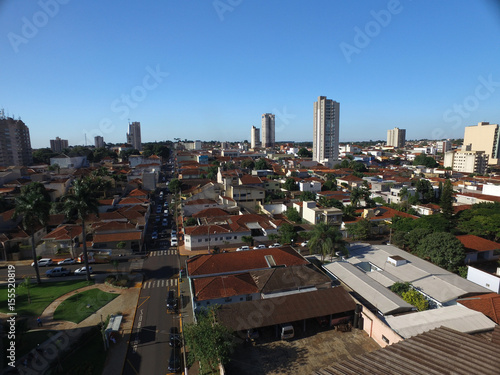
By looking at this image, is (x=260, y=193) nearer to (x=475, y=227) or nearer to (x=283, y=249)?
(x=283, y=249)

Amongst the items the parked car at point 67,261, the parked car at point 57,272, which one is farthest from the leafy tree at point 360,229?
the parked car at point 67,261

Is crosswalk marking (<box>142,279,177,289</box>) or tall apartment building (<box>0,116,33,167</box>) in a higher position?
tall apartment building (<box>0,116,33,167</box>)

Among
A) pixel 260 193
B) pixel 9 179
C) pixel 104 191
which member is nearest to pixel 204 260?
pixel 260 193

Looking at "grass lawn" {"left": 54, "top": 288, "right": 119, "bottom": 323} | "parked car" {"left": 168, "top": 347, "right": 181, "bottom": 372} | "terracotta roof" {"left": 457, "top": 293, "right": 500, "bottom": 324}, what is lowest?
"parked car" {"left": 168, "top": 347, "right": 181, "bottom": 372}

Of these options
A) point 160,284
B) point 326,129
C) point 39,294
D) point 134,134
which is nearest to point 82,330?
point 160,284

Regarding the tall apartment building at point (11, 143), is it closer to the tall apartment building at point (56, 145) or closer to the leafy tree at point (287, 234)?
the tall apartment building at point (56, 145)

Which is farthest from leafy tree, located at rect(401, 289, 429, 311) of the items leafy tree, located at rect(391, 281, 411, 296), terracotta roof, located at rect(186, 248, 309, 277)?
terracotta roof, located at rect(186, 248, 309, 277)

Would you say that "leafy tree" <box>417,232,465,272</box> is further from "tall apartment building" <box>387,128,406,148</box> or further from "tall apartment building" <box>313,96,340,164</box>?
"tall apartment building" <box>387,128,406,148</box>

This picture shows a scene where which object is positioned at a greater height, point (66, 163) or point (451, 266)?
point (66, 163)
